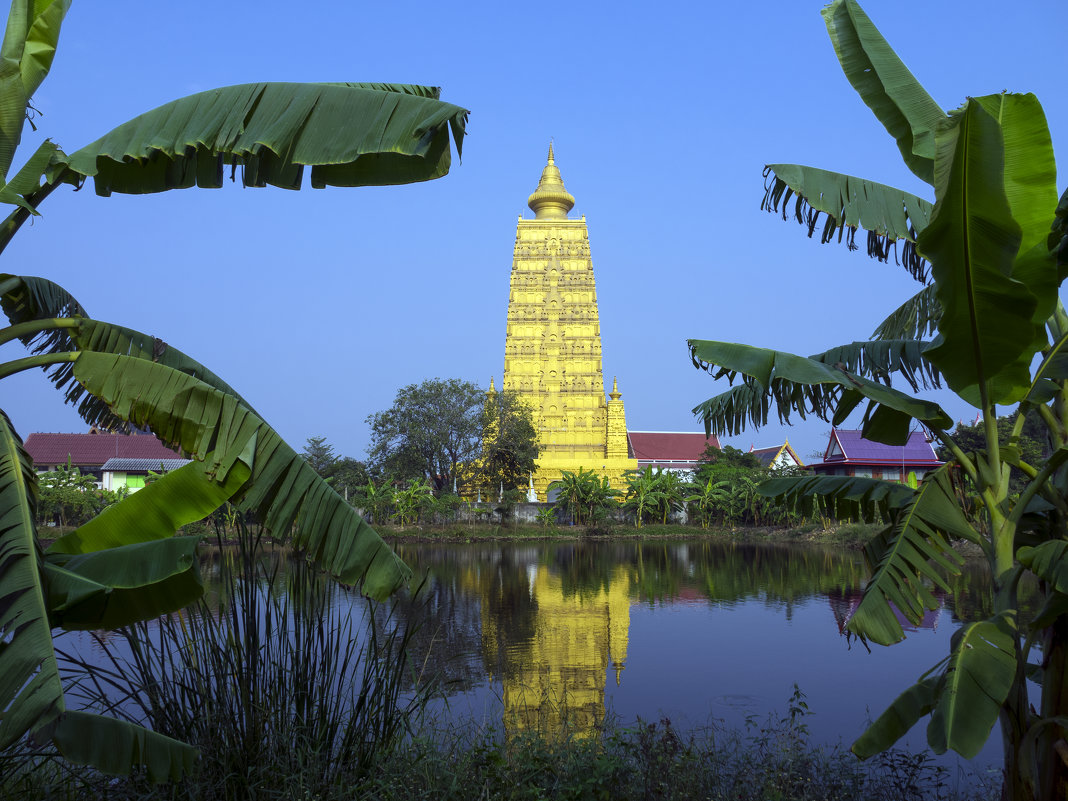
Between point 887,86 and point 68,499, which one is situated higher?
point 887,86

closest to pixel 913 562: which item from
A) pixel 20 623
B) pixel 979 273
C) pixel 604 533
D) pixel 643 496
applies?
pixel 979 273

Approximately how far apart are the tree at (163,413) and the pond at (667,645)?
3.06 ft

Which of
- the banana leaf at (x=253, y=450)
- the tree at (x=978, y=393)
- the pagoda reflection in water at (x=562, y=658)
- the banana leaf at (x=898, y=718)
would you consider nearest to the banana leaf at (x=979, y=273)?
the tree at (x=978, y=393)

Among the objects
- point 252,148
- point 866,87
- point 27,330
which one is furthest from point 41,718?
point 866,87

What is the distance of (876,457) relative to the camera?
35.0 meters

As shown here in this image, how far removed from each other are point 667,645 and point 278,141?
853 centimetres

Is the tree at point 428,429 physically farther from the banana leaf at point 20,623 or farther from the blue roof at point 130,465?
the banana leaf at point 20,623

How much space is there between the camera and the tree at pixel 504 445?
114 feet

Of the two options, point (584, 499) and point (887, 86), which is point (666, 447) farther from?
point (887, 86)

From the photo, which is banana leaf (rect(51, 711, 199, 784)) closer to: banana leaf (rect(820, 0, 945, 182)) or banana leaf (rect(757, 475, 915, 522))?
banana leaf (rect(757, 475, 915, 522))

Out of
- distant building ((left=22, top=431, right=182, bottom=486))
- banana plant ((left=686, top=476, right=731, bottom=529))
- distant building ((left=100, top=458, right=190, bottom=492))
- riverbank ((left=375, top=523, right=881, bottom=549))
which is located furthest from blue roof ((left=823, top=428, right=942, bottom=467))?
distant building ((left=22, top=431, right=182, bottom=486))

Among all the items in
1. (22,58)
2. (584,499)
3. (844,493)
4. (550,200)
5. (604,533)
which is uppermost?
(550,200)

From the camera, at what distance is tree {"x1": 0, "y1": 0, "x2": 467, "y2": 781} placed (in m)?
2.71

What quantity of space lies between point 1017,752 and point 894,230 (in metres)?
2.80
